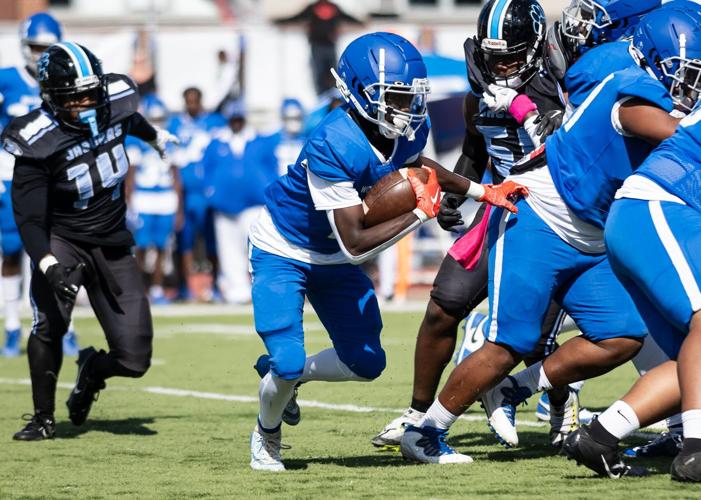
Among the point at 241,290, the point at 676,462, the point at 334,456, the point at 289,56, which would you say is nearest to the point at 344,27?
the point at 289,56

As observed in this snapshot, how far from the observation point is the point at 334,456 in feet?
18.1

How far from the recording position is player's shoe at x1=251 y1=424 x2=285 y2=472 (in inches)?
205

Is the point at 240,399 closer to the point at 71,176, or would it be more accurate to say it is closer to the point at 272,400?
the point at 71,176

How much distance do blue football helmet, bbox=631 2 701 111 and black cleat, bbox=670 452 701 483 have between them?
119 cm

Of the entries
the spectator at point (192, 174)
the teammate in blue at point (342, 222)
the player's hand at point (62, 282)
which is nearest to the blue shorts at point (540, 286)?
the teammate in blue at point (342, 222)

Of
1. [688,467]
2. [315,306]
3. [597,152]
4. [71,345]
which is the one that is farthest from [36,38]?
[688,467]

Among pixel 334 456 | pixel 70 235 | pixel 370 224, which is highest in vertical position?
pixel 370 224

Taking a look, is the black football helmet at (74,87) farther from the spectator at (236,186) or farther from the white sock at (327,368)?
the spectator at (236,186)

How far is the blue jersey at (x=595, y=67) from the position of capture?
4.82 m

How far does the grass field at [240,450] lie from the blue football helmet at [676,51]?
135 cm

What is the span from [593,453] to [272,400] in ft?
4.51

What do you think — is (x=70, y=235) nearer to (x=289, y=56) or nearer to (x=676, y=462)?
(x=676, y=462)

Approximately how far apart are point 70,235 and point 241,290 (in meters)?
7.41

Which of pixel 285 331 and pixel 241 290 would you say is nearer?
pixel 285 331
